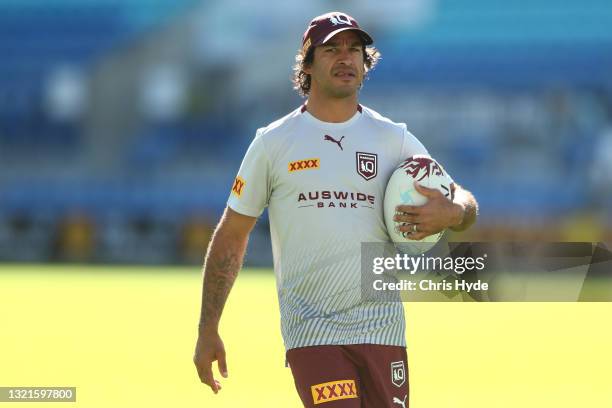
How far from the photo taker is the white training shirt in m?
5.25

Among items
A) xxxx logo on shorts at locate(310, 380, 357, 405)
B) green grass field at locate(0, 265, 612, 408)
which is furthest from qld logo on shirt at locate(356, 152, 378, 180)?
green grass field at locate(0, 265, 612, 408)

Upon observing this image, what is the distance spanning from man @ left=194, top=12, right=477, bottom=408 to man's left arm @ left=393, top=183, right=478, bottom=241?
25 millimetres

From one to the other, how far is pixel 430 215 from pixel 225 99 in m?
32.3

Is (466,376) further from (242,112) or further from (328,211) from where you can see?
(242,112)

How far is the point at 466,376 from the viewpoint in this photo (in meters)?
10.8

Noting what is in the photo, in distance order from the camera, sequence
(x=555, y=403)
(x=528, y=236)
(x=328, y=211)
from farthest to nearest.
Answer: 1. (x=528, y=236)
2. (x=555, y=403)
3. (x=328, y=211)

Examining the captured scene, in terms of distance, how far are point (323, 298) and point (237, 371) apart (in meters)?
5.84

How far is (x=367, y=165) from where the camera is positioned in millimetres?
5305

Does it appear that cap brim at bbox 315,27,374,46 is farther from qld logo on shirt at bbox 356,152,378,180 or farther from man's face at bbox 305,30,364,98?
qld logo on shirt at bbox 356,152,378,180

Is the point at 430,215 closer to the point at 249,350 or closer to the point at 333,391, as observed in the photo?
the point at 333,391

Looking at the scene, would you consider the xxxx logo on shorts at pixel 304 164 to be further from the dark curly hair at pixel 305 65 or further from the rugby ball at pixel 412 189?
the dark curly hair at pixel 305 65

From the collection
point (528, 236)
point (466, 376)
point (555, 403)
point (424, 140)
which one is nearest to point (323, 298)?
point (555, 403)

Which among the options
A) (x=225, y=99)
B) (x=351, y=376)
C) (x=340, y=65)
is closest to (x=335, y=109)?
(x=340, y=65)

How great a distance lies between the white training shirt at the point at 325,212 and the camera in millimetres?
5250
